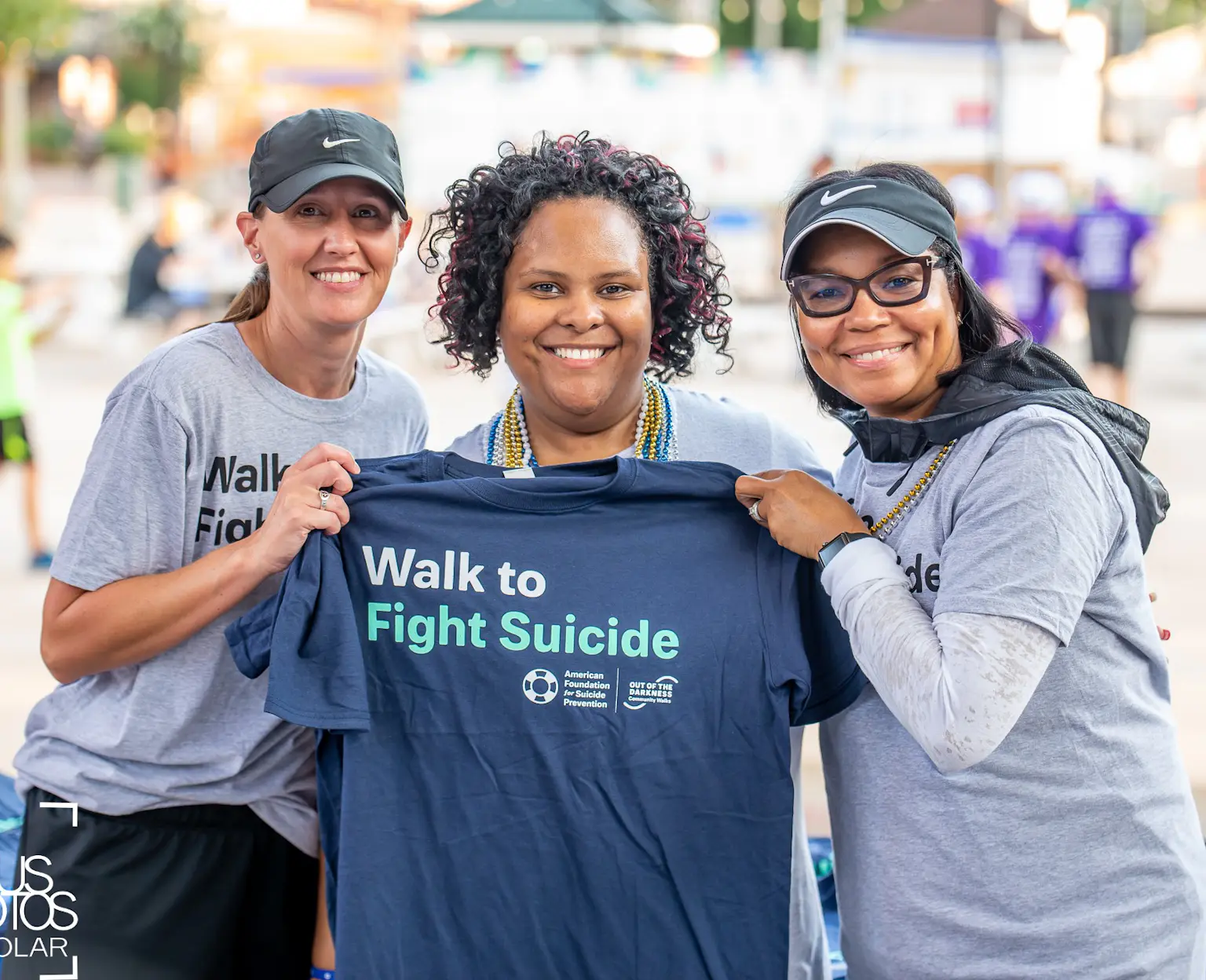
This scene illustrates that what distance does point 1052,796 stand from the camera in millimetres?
1914

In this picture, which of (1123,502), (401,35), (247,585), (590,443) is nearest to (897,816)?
(1123,502)

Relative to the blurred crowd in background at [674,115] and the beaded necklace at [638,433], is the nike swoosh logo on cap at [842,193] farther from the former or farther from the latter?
the blurred crowd in background at [674,115]

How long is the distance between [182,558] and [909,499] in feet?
4.31

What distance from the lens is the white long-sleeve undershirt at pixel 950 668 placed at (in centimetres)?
177

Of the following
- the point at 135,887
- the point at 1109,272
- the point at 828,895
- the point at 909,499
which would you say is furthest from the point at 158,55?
the point at 909,499

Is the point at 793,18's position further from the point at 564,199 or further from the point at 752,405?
the point at 564,199

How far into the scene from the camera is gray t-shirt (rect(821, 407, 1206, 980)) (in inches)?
72.8

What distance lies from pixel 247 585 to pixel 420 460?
0.37 meters

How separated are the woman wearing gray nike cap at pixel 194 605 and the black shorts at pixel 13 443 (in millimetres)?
5111

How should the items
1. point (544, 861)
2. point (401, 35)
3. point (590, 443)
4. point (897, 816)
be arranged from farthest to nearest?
1. point (401, 35)
2. point (590, 443)
3. point (544, 861)
4. point (897, 816)

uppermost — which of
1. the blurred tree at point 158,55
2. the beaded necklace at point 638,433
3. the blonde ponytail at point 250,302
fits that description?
the blurred tree at point 158,55

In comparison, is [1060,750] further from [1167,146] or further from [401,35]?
[1167,146]

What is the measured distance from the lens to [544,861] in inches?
85.1

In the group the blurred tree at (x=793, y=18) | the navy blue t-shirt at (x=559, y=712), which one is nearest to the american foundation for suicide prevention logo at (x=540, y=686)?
the navy blue t-shirt at (x=559, y=712)
